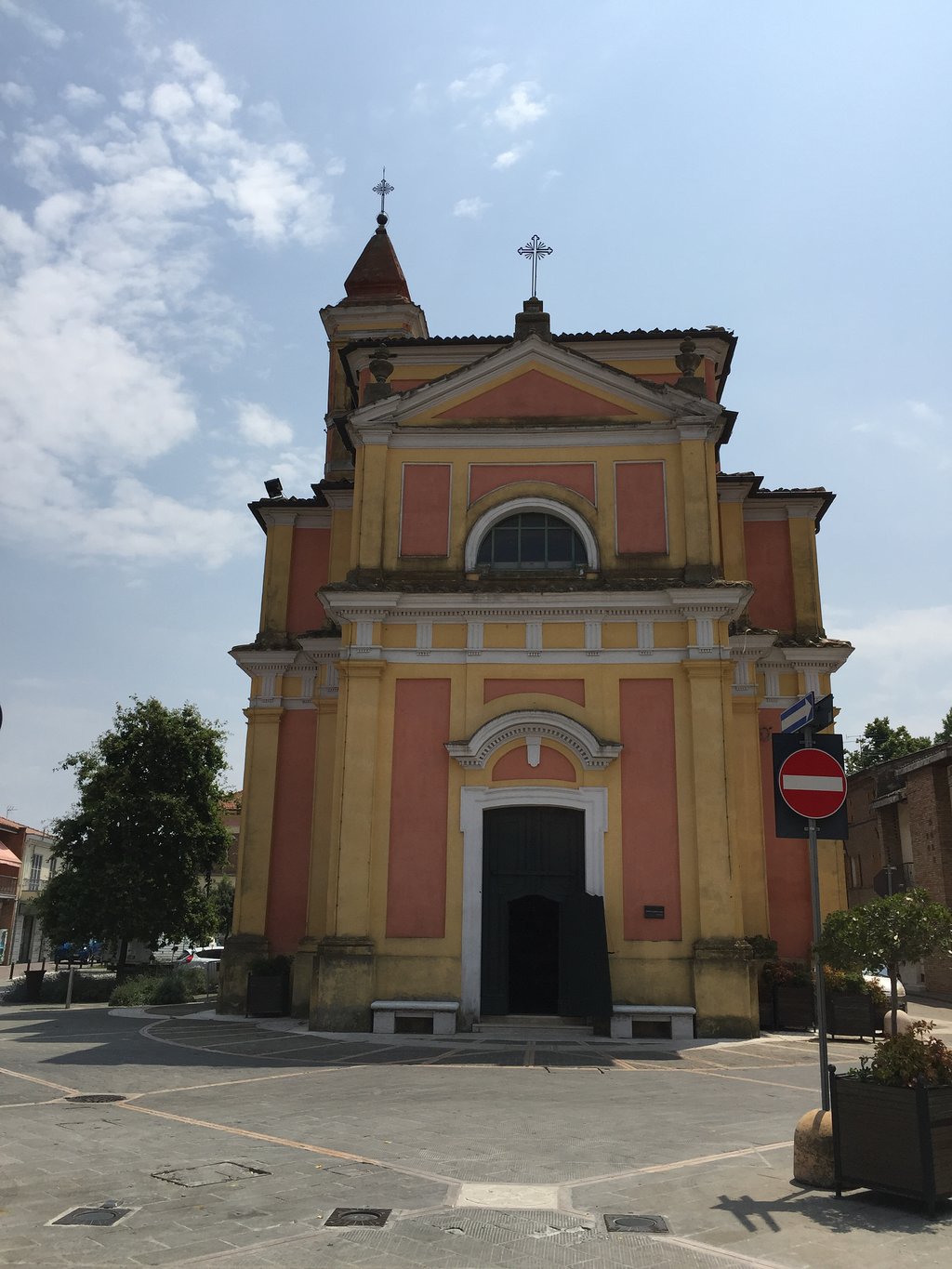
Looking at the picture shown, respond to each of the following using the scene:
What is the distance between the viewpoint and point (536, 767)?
59.0 ft

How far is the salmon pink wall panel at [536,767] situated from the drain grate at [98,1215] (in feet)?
39.0

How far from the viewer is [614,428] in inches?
768

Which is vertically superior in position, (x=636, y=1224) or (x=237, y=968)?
(x=237, y=968)

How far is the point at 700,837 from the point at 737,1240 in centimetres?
1151

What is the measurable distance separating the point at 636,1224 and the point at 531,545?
1423cm

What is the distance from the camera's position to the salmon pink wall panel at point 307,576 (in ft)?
74.3

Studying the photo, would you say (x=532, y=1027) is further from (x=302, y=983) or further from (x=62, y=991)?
(x=62, y=991)

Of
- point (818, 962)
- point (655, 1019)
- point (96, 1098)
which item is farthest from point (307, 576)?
point (818, 962)

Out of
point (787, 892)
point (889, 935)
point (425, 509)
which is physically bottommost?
point (889, 935)

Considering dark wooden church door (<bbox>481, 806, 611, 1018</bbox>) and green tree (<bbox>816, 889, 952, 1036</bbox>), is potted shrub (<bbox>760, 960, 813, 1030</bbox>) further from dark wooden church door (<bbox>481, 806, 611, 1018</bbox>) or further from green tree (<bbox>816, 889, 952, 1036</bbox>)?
green tree (<bbox>816, 889, 952, 1036</bbox>)

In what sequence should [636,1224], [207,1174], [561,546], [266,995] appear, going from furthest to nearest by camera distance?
[561,546], [266,995], [207,1174], [636,1224]

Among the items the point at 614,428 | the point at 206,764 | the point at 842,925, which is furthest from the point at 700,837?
the point at 206,764

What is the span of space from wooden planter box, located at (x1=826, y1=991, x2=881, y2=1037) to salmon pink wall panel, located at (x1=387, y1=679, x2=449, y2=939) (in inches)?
261

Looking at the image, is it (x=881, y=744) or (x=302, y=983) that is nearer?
(x=302, y=983)
